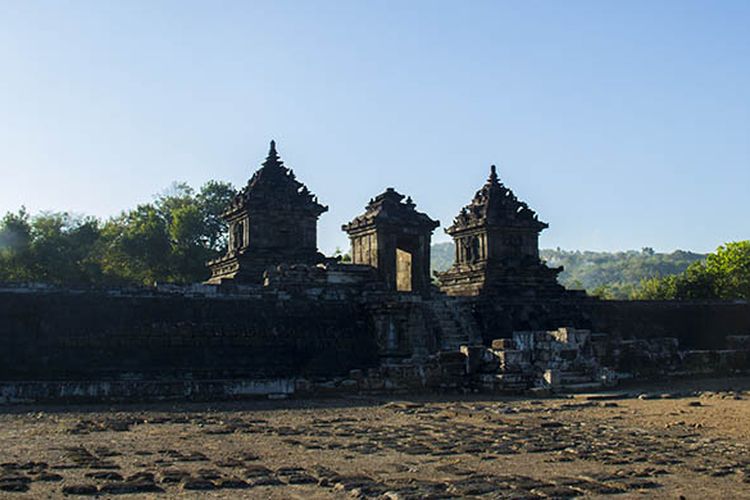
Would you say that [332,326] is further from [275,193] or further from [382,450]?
[382,450]

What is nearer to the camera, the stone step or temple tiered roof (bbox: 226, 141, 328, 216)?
the stone step

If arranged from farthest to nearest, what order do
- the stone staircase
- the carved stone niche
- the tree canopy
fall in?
the tree canopy, the carved stone niche, the stone staircase

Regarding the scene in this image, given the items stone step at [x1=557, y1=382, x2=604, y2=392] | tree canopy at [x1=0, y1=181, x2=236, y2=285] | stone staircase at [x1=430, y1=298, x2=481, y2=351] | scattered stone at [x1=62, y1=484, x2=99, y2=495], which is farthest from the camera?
tree canopy at [x1=0, y1=181, x2=236, y2=285]

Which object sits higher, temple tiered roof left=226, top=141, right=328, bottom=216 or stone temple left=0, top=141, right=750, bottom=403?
temple tiered roof left=226, top=141, right=328, bottom=216

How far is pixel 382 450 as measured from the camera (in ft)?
30.2

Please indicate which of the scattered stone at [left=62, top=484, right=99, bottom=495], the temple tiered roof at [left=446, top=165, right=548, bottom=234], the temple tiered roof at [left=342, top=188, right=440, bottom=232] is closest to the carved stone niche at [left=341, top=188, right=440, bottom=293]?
the temple tiered roof at [left=342, top=188, right=440, bottom=232]

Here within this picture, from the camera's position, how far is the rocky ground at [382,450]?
7008 mm

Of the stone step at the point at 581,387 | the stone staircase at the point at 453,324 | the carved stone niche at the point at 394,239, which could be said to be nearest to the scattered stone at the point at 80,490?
the stone step at the point at 581,387

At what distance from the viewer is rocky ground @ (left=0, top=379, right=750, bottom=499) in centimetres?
701

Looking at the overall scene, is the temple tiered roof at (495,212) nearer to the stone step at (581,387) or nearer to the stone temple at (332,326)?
the stone temple at (332,326)

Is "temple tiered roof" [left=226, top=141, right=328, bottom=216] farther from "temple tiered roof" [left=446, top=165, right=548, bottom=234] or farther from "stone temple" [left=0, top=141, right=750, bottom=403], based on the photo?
"temple tiered roof" [left=446, top=165, right=548, bottom=234]

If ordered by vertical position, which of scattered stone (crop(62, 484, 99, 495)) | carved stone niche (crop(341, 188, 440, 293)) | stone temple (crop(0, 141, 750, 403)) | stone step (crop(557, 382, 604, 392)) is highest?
carved stone niche (crop(341, 188, 440, 293))

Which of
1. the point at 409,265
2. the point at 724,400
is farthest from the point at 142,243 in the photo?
the point at 724,400

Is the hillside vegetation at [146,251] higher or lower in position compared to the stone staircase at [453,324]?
higher
